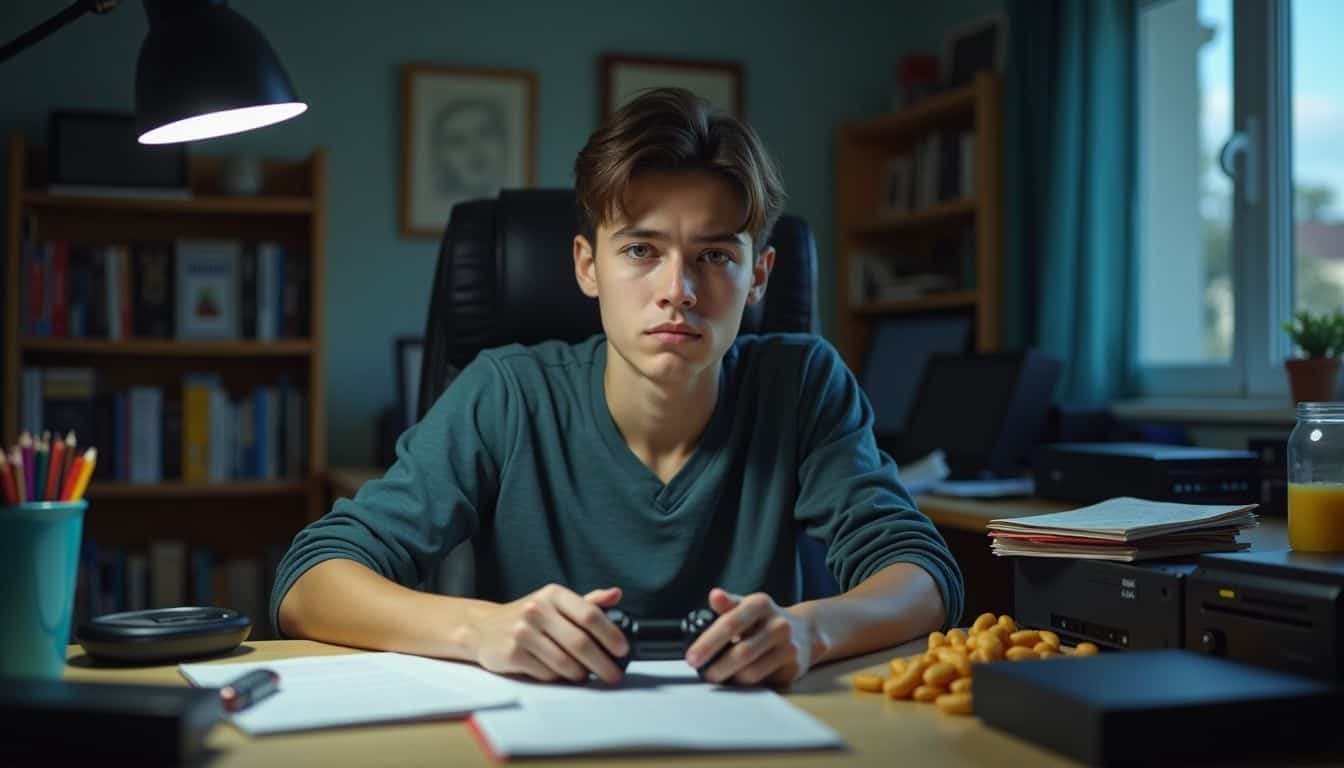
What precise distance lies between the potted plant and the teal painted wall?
→ 1.64 m

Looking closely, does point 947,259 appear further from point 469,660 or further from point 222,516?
point 469,660

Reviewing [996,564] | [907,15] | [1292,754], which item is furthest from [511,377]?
[907,15]

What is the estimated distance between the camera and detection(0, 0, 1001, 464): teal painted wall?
10.9 ft

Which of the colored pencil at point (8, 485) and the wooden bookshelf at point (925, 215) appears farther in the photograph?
the wooden bookshelf at point (925, 215)

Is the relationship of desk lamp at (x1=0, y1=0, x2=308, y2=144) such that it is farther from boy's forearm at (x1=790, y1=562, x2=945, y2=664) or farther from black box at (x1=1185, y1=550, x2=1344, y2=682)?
black box at (x1=1185, y1=550, x2=1344, y2=682)

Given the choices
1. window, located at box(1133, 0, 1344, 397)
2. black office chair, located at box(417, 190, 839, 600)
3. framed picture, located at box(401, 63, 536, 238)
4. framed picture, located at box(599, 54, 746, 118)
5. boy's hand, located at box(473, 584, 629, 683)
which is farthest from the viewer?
framed picture, located at box(599, 54, 746, 118)

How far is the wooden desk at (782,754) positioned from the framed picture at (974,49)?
9.35 ft

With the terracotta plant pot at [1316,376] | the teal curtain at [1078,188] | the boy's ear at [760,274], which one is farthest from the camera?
the teal curtain at [1078,188]

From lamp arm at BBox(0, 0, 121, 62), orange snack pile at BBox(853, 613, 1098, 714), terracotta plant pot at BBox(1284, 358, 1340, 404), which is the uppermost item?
lamp arm at BBox(0, 0, 121, 62)

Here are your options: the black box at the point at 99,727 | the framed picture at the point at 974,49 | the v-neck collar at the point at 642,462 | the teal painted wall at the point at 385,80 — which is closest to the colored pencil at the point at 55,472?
the black box at the point at 99,727

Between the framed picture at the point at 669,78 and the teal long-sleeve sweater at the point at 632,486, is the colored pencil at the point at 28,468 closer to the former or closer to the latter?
the teal long-sleeve sweater at the point at 632,486

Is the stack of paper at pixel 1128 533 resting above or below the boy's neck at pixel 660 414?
below

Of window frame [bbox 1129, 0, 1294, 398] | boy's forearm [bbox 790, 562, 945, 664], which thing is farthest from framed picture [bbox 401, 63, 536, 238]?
boy's forearm [bbox 790, 562, 945, 664]

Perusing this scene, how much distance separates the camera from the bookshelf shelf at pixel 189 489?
10.2ft
